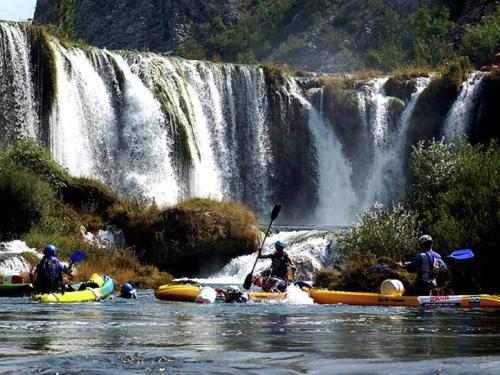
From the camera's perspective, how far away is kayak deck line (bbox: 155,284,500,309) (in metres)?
23.2

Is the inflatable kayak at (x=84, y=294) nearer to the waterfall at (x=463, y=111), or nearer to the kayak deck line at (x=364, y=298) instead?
the kayak deck line at (x=364, y=298)

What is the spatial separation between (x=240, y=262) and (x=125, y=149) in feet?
35.1

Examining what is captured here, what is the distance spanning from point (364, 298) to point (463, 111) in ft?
103

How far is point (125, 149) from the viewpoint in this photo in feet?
158

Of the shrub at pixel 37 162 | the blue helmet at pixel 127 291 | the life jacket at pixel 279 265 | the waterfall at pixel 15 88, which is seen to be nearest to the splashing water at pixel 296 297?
the life jacket at pixel 279 265

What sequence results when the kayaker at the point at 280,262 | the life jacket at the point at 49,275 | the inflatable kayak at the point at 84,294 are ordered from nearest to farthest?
the inflatable kayak at the point at 84,294 < the life jacket at the point at 49,275 < the kayaker at the point at 280,262

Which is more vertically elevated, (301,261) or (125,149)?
(125,149)

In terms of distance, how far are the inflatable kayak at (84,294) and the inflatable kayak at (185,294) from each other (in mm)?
1438

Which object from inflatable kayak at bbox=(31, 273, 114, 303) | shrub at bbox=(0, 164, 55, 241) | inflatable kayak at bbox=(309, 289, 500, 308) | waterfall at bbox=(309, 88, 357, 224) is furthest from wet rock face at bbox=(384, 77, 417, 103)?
inflatable kayak at bbox=(309, 289, 500, 308)

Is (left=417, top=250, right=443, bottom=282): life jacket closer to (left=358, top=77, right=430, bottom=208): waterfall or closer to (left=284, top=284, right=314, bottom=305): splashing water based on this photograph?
(left=284, top=284, right=314, bottom=305): splashing water

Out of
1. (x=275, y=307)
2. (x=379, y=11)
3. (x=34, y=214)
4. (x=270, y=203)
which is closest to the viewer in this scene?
(x=275, y=307)

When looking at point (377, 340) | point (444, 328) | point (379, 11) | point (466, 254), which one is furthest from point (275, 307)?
point (379, 11)

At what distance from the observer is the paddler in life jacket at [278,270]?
2634cm

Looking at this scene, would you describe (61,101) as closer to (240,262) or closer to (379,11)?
(240,262)
